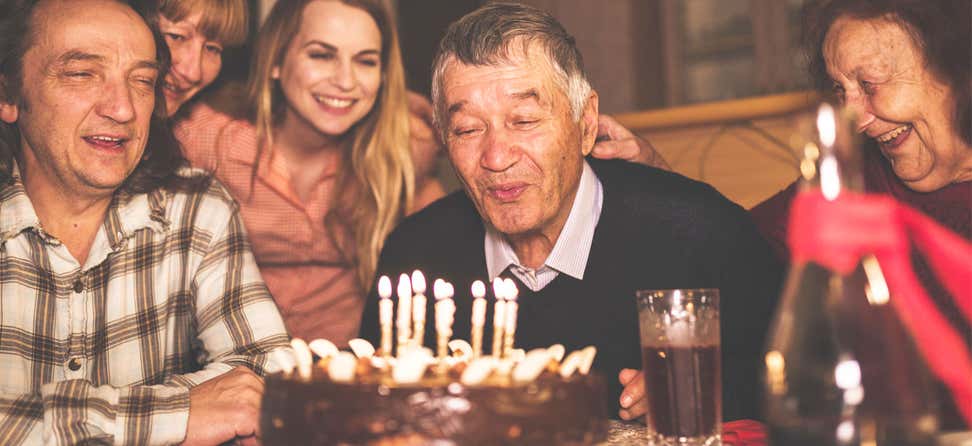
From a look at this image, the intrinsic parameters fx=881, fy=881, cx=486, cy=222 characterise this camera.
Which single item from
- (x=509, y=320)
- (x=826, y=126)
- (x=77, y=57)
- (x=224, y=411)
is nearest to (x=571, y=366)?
(x=509, y=320)

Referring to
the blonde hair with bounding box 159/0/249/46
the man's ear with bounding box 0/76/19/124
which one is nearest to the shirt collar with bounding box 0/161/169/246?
the man's ear with bounding box 0/76/19/124

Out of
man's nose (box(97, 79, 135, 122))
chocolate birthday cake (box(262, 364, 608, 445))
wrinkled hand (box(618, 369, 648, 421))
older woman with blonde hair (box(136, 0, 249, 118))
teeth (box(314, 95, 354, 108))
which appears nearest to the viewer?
chocolate birthday cake (box(262, 364, 608, 445))

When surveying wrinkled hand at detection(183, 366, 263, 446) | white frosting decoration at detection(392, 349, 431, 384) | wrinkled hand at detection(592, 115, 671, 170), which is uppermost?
wrinkled hand at detection(592, 115, 671, 170)

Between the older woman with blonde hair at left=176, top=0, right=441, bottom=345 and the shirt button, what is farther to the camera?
the older woman with blonde hair at left=176, top=0, right=441, bottom=345

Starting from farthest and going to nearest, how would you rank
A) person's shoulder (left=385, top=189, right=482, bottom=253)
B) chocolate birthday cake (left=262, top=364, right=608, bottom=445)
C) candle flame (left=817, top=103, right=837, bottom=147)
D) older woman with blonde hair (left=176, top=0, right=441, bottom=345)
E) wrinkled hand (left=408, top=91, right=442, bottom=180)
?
1. wrinkled hand (left=408, top=91, right=442, bottom=180)
2. older woman with blonde hair (left=176, top=0, right=441, bottom=345)
3. person's shoulder (left=385, top=189, right=482, bottom=253)
4. chocolate birthday cake (left=262, top=364, right=608, bottom=445)
5. candle flame (left=817, top=103, right=837, bottom=147)

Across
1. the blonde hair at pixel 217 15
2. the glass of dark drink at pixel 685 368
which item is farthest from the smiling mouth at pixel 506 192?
the blonde hair at pixel 217 15

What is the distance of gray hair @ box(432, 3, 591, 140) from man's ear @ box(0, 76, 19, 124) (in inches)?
38.0

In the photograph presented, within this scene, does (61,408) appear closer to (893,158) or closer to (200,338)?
(200,338)

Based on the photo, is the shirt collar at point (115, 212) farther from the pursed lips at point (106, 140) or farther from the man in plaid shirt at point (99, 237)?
the pursed lips at point (106, 140)

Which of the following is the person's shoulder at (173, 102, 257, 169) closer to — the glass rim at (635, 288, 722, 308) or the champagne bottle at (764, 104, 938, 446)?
the glass rim at (635, 288, 722, 308)

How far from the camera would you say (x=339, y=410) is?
95 cm

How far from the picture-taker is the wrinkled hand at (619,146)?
2260 mm

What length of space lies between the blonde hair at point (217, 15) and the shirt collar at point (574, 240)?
50.9 inches

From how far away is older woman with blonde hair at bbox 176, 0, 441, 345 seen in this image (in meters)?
2.80
